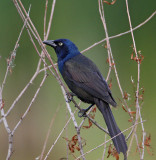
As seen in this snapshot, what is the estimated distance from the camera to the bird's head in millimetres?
4363

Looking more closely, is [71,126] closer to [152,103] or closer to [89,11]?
[152,103]

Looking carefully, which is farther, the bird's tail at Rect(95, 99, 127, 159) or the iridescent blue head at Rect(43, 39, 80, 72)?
the iridescent blue head at Rect(43, 39, 80, 72)

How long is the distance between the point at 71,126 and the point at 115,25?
2.53m

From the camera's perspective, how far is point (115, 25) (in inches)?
345

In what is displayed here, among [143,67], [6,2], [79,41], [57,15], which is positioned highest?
[6,2]

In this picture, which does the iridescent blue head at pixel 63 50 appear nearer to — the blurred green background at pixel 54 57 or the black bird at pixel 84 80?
the black bird at pixel 84 80

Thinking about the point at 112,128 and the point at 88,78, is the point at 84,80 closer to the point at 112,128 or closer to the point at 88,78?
the point at 88,78

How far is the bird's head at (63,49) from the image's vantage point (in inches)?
172

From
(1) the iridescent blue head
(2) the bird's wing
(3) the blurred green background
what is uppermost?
(1) the iridescent blue head

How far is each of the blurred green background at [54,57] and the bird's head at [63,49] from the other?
11.3 feet

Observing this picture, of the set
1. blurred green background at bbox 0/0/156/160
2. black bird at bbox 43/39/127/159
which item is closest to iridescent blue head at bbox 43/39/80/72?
black bird at bbox 43/39/127/159

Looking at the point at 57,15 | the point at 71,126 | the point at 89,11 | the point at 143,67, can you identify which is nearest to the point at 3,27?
the point at 57,15

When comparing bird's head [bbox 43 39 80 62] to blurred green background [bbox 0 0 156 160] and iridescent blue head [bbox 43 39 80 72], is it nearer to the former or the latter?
iridescent blue head [bbox 43 39 80 72]

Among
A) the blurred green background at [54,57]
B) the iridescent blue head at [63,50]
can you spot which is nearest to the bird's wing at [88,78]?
the iridescent blue head at [63,50]
